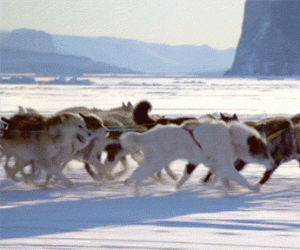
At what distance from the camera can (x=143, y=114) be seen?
25.1 feet

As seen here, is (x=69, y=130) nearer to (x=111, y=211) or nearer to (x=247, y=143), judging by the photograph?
(x=111, y=211)

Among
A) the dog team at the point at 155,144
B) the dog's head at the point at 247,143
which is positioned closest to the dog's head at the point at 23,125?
the dog team at the point at 155,144

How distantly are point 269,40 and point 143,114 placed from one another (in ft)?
333

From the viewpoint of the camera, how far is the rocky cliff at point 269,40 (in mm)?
104750

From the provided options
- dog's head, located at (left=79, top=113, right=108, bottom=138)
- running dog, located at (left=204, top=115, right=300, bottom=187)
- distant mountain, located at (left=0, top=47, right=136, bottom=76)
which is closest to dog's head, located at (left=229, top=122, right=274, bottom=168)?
running dog, located at (left=204, top=115, right=300, bottom=187)

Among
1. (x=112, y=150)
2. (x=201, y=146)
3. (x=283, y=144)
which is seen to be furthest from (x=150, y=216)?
(x=112, y=150)

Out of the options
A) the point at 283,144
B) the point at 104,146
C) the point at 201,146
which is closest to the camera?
the point at 201,146

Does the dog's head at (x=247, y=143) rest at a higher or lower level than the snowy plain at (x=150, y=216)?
higher

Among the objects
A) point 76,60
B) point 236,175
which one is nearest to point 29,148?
point 236,175

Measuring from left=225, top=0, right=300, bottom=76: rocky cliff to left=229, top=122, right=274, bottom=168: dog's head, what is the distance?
97179mm

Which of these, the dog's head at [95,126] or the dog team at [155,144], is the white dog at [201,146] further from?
the dog's head at [95,126]

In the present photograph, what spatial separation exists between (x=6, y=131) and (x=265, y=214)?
2.91 metres

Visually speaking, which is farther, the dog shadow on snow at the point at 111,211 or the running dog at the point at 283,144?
the running dog at the point at 283,144

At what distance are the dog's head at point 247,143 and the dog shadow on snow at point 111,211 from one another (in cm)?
41
